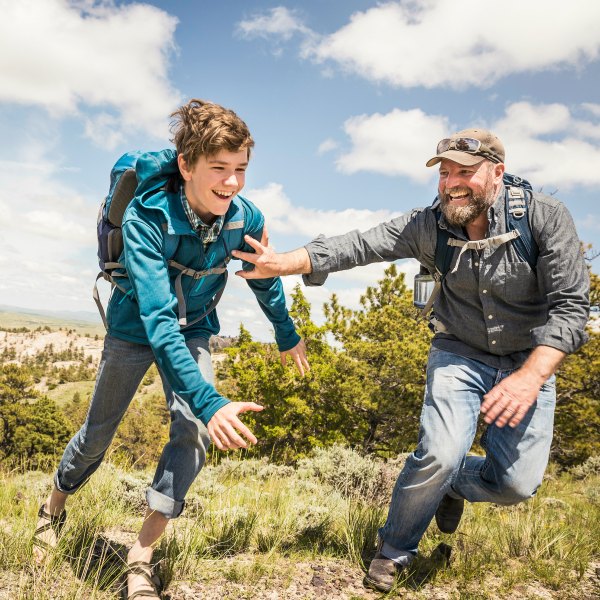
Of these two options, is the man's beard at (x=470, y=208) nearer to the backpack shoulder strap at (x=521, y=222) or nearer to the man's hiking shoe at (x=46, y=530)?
the backpack shoulder strap at (x=521, y=222)

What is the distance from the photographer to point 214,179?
2621 mm

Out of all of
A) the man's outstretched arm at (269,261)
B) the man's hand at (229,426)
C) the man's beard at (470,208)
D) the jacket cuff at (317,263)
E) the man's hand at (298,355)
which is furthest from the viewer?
the man's hand at (298,355)

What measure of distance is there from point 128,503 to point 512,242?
3.43 m

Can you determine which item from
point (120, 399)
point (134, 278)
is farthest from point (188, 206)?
point (120, 399)

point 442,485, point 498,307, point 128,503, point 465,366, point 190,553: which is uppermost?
point 498,307

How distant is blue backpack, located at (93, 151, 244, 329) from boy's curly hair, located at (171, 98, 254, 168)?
Answer: 29 cm

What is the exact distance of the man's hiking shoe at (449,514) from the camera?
11.1 feet

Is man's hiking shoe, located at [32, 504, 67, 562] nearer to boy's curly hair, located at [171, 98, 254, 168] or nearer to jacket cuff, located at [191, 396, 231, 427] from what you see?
jacket cuff, located at [191, 396, 231, 427]

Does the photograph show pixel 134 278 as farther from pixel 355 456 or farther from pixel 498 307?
pixel 355 456

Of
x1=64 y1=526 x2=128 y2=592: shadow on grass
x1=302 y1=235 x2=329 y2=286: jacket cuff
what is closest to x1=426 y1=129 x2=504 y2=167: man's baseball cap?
x1=302 y1=235 x2=329 y2=286: jacket cuff

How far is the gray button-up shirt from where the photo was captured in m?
2.94

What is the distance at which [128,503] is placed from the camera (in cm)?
409

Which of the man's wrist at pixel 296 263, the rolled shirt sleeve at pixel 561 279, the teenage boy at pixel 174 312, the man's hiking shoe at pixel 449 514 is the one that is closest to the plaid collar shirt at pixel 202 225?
the teenage boy at pixel 174 312

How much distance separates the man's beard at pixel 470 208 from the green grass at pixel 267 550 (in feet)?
6.57
